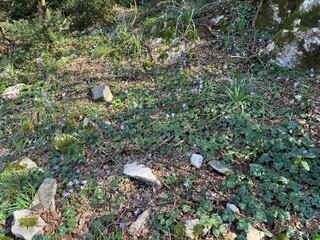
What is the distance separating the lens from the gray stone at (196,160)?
2.48m

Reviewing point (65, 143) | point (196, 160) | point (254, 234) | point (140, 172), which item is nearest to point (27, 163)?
point (65, 143)

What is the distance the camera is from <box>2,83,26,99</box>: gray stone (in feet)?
14.0

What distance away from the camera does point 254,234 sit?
192cm

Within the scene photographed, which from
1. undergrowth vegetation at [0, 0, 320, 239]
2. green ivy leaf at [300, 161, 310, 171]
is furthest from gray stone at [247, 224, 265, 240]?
green ivy leaf at [300, 161, 310, 171]

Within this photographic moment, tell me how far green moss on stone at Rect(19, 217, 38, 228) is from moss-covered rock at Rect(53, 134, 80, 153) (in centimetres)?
86

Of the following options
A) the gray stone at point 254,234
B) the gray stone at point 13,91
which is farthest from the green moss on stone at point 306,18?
the gray stone at point 13,91

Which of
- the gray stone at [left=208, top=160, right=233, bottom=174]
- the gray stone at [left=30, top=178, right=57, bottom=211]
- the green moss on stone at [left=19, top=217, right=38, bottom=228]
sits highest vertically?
the gray stone at [left=208, top=160, right=233, bottom=174]

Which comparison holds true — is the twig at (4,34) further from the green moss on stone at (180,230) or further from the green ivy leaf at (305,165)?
the green ivy leaf at (305,165)

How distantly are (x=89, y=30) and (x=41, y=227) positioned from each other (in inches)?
182

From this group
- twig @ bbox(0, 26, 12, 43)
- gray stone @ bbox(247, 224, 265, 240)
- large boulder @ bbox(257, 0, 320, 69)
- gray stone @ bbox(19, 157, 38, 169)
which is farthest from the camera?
twig @ bbox(0, 26, 12, 43)

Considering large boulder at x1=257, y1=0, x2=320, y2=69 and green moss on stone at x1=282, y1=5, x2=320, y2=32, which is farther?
green moss on stone at x1=282, y1=5, x2=320, y2=32

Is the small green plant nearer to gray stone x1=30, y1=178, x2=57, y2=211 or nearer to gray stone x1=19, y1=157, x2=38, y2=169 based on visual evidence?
gray stone x1=19, y1=157, x2=38, y2=169

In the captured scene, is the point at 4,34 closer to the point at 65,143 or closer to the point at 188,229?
the point at 65,143

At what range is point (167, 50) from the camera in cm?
442
